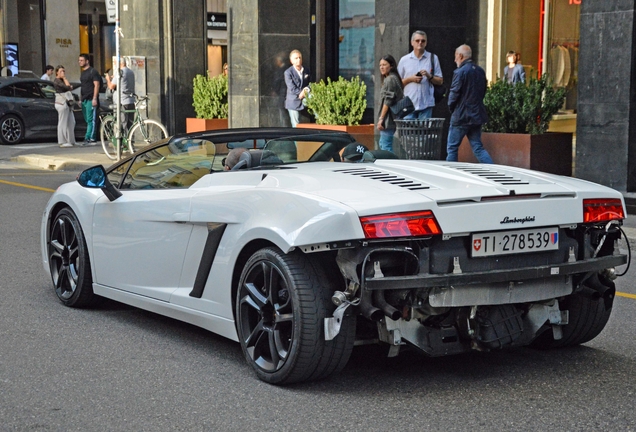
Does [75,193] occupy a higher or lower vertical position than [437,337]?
higher

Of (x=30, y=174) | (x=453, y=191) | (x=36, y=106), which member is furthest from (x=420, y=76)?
(x=36, y=106)

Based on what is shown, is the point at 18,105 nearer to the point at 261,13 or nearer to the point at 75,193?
the point at 261,13

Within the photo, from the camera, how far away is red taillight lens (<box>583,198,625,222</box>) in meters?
5.03

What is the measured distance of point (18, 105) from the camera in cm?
2381

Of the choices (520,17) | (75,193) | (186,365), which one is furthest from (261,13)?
(186,365)

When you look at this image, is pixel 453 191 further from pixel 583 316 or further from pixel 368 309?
pixel 583 316

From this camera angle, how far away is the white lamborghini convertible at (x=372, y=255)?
4.63m

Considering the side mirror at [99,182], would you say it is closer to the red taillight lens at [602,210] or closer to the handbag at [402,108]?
the red taillight lens at [602,210]

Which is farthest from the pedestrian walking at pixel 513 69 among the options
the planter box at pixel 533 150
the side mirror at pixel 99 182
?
the side mirror at pixel 99 182

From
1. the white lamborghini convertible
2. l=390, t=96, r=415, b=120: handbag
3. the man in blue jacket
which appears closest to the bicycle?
l=390, t=96, r=415, b=120: handbag

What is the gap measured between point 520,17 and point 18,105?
36.8 feet

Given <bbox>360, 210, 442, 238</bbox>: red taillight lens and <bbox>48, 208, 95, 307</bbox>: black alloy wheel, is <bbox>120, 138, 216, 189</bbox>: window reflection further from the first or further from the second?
<bbox>360, 210, 442, 238</bbox>: red taillight lens

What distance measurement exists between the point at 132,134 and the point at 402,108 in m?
7.82

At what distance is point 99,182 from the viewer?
20.7 ft
